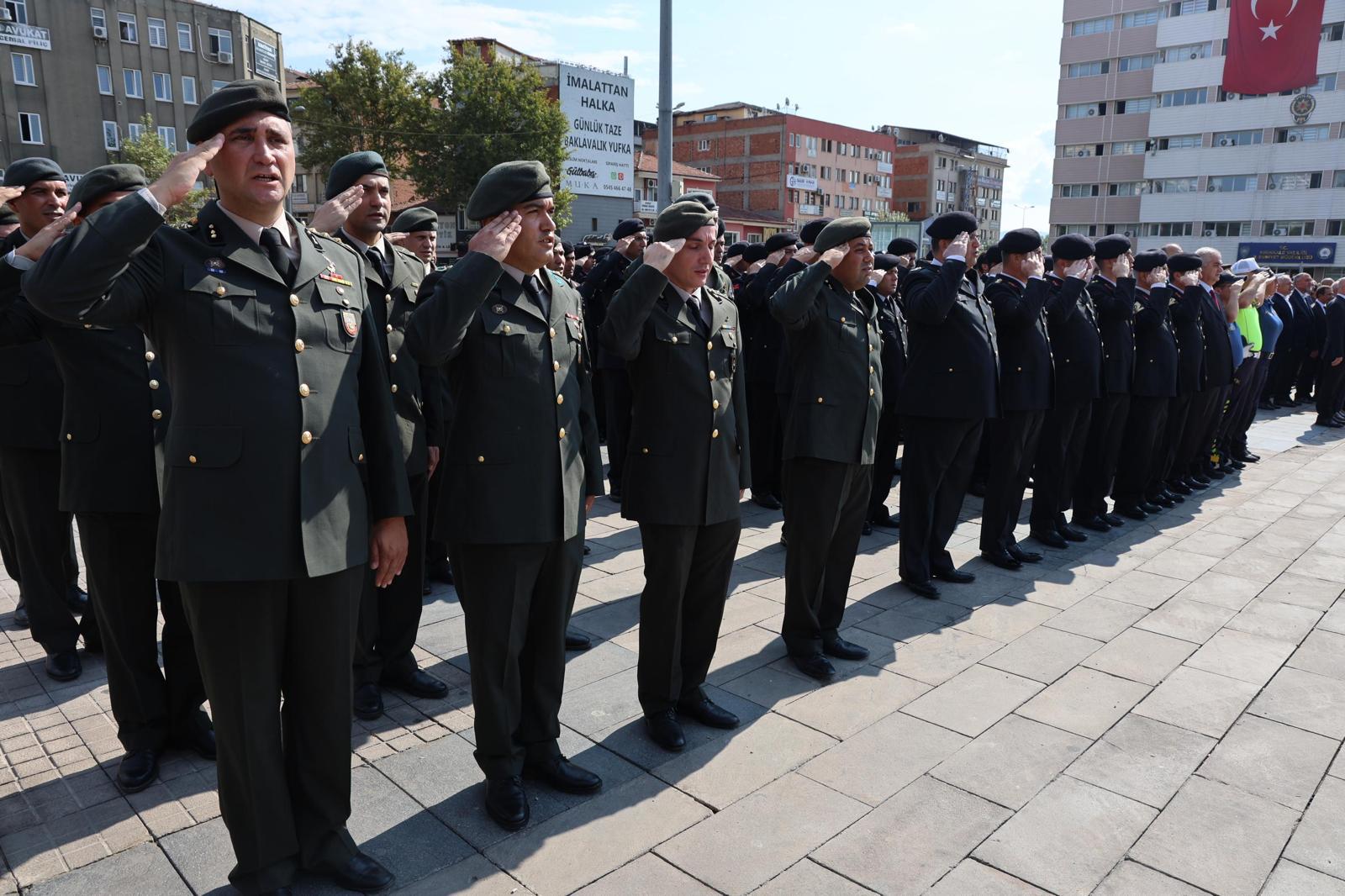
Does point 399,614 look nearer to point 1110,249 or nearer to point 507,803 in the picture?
point 507,803

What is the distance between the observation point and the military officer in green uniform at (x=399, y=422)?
3852 millimetres

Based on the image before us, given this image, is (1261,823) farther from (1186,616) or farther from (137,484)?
(137,484)

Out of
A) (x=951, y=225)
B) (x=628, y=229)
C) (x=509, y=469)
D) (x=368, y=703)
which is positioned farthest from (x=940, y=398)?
(x=628, y=229)

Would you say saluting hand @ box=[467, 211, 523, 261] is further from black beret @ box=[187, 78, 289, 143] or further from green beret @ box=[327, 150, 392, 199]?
green beret @ box=[327, 150, 392, 199]

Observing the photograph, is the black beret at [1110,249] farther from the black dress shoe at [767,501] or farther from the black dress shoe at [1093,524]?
the black dress shoe at [767,501]

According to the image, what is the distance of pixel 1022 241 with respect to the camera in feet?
19.3

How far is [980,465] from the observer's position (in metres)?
8.73

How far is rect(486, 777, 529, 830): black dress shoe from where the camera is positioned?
296 cm

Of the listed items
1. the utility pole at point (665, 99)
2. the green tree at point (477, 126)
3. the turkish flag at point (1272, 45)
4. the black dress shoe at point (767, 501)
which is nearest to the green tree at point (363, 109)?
the green tree at point (477, 126)

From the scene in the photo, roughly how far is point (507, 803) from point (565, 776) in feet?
0.87

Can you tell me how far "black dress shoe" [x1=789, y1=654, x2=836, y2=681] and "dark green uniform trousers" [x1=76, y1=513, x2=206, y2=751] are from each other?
262 cm

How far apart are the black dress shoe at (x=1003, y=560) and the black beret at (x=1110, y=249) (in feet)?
8.32

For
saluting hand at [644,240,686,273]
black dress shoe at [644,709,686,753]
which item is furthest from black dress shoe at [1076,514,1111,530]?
saluting hand at [644,240,686,273]

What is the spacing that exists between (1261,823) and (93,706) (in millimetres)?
4593
